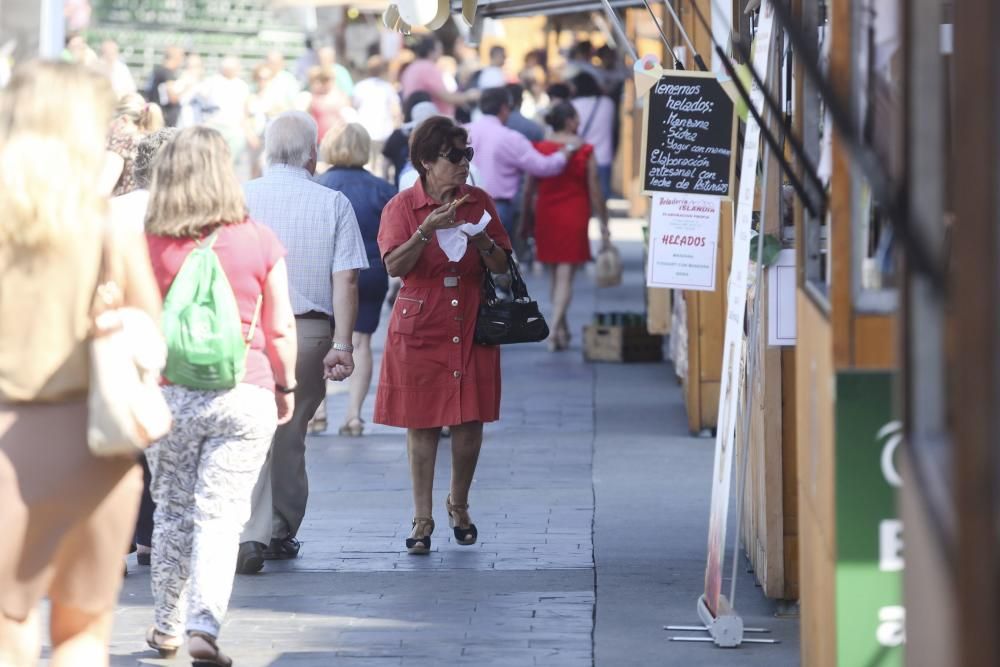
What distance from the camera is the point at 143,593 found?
6695mm

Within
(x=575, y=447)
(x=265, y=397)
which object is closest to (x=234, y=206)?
(x=265, y=397)

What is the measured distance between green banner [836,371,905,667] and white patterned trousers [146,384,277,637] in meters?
2.23

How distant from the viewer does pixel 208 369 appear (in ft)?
17.7

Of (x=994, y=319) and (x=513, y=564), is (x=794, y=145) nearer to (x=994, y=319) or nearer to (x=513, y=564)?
(x=994, y=319)

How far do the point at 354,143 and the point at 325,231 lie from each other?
2.45 m

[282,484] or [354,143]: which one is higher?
[354,143]

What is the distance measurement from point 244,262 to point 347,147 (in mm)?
4004

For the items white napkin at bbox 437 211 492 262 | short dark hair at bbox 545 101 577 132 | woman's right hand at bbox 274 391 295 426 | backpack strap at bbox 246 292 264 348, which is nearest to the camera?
backpack strap at bbox 246 292 264 348

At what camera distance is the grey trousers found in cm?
725

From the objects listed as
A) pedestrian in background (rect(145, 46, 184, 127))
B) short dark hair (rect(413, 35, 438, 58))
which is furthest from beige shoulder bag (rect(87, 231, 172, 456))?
pedestrian in background (rect(145, 46, 184, 127))

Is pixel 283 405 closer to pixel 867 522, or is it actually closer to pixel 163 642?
pixel 163 642

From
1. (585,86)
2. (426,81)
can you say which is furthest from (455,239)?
(585,86)

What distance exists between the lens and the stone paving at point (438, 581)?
5.80 m

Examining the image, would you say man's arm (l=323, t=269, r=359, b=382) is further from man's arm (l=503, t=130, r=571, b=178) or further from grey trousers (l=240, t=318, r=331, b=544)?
man's arm (l=503, t=130, r=571, b=178)
